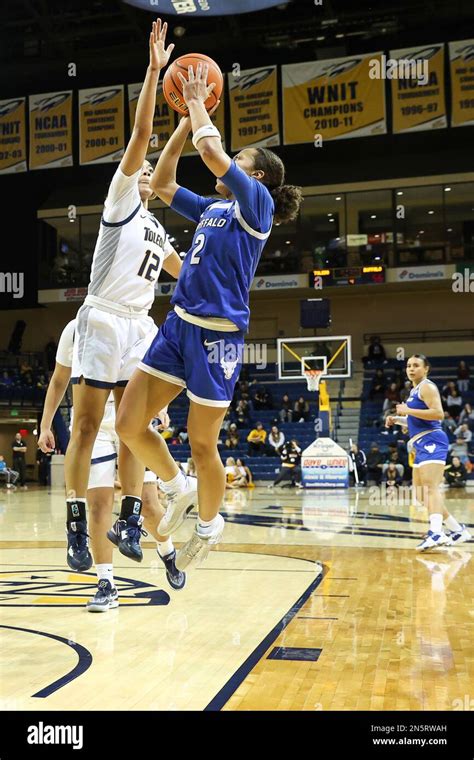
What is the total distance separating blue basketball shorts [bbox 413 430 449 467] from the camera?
7.77 meters

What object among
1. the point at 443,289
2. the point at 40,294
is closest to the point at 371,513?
the point at 443,289

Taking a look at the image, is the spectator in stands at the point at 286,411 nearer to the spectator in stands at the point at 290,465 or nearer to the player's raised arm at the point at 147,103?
the spectator in stands at the point at 290,465

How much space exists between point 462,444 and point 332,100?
9.65 m

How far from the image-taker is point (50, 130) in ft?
72.0

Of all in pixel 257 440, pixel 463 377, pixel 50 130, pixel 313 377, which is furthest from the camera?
pixel 50 130

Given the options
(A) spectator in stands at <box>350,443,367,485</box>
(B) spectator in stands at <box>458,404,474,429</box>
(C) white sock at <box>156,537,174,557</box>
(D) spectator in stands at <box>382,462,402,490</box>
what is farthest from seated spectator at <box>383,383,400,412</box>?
(C) white sock at <box>156,537,174,557</box>

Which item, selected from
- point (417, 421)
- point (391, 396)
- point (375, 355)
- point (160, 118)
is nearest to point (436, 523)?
point (417, 421)

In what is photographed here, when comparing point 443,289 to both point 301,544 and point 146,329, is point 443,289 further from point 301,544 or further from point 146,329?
point 146,329

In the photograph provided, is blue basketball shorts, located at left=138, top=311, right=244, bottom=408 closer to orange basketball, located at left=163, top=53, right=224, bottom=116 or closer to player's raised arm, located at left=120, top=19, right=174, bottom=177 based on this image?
player's raised arm, located at left=120, top=19, right=174, bottom=177

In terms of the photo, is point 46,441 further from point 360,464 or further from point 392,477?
point 360,464

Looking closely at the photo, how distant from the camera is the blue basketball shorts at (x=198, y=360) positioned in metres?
3.69

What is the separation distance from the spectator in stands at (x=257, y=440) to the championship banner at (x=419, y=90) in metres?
8.59

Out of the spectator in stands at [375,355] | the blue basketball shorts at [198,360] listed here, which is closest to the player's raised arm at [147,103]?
the blue basketball shorts at [198,360]

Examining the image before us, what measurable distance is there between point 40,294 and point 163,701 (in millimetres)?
24101
